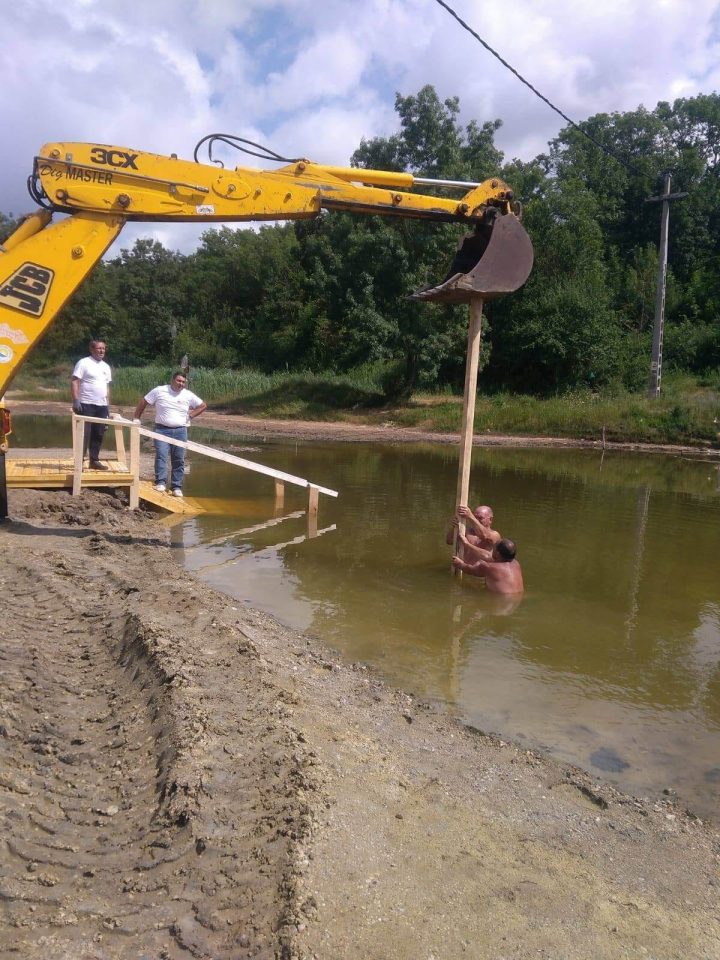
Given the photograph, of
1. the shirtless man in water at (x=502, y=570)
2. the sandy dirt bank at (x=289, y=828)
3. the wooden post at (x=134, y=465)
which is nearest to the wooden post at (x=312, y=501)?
the wooden post at (x=134, y=465)

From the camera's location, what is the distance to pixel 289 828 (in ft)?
10.7

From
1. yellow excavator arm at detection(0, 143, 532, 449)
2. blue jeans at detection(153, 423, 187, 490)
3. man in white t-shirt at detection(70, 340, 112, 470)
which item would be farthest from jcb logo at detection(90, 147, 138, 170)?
blue jeans at detection(153, 423, 187, 490)

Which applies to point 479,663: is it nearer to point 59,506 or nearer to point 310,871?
point 310,871

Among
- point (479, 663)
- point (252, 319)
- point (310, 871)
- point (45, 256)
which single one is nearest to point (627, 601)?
point (479, 663)

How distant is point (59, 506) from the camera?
374 inches

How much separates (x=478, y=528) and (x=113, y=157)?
5.18 m

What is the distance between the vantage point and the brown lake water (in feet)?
17.1

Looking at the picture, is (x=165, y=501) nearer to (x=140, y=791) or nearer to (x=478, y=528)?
(x=478, y=528)

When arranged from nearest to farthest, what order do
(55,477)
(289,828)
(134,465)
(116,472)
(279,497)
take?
(289,828), (134,465), (55,477), (116,472), (279,497)

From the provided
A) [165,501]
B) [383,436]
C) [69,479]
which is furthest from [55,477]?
[383,436]

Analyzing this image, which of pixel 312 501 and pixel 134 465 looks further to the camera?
pixel 312 501

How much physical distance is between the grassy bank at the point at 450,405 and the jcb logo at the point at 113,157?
2077cm

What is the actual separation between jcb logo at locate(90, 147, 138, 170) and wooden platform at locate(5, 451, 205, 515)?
435cm

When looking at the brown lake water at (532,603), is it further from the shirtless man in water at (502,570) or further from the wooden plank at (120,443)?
the wooden plank at (120,443)
